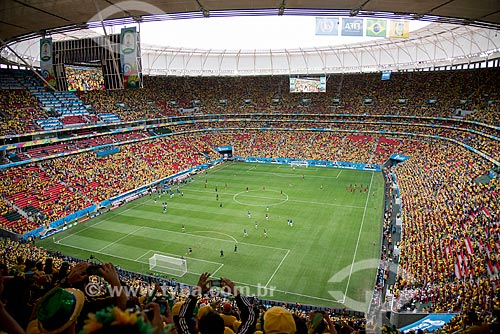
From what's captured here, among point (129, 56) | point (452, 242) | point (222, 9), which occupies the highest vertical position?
point (222, 9)

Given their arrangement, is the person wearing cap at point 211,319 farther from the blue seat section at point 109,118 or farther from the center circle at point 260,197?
the blue seat section at point 109,118

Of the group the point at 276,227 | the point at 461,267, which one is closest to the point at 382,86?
the point at 276,227

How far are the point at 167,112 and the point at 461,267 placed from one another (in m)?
53.4

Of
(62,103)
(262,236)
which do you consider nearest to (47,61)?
(262,236)

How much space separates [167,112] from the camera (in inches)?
2459

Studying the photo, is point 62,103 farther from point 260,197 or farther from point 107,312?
point 107,312

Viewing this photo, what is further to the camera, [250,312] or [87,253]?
[87,253]

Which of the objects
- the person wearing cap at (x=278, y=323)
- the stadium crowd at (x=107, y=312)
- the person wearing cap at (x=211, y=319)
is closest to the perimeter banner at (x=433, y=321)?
the stadium crowd at (x=107, y=312)

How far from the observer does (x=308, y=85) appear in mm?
58500

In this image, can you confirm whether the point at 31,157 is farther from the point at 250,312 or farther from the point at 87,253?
the point at 250,312

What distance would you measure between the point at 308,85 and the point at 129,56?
150 ft

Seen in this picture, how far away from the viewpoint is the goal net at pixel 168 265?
900 inches

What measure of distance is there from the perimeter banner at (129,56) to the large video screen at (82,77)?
214cm

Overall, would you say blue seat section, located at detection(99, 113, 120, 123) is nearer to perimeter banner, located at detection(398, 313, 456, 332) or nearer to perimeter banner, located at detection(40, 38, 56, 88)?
perimeter banner, located at detection(40, 38, 56, 88)
